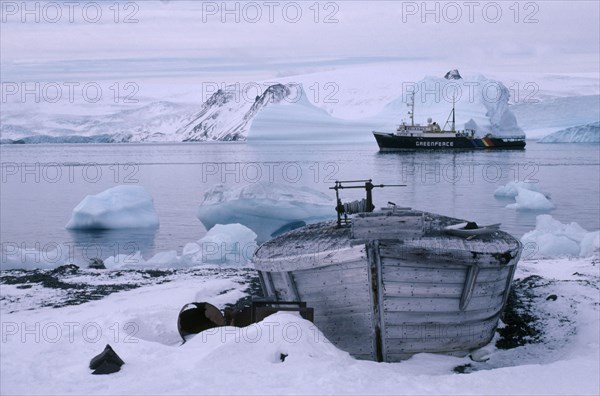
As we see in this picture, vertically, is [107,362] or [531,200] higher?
[107,362]

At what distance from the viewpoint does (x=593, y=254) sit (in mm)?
15508

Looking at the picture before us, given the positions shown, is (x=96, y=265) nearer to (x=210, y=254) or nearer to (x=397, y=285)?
(x=210, y=254)

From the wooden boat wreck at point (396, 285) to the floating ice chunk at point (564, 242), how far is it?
8319 mm

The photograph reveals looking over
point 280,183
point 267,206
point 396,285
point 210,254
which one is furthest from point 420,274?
point 280,183

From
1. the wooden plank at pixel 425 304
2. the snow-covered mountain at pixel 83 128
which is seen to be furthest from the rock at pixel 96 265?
the snow-covered mountain at pixel 83 128

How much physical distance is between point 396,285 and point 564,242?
10.5 m

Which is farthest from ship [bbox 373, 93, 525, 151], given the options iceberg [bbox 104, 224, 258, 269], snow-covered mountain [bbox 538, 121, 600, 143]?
iceberg [bbox 104, 224, 258, 269]

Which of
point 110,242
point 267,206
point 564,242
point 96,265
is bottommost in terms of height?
point 110,242

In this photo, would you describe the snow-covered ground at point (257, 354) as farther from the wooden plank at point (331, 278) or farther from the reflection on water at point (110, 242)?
the reflection on water at point (110, 242)

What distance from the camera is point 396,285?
7641 millimetres

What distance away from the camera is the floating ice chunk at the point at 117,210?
77.6 feet

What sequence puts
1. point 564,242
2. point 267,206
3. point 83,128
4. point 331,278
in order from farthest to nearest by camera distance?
point 83,128
point 267,206
point 564,242
point 331,278

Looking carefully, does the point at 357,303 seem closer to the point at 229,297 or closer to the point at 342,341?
the point at 342,341

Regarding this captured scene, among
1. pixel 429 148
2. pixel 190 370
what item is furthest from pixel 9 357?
pixel 429 148
